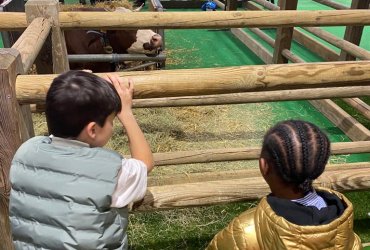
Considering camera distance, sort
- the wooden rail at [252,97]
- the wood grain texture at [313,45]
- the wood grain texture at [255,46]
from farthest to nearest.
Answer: the wood grain texture at [255,46]
the wood grain texture at [313,45]
the wooden rail at [252,97]

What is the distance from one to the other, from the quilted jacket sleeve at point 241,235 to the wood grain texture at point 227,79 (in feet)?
1.41

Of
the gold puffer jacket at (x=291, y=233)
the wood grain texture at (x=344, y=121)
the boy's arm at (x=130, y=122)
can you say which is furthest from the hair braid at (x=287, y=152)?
the wood grain texture at (x=344, y=121)

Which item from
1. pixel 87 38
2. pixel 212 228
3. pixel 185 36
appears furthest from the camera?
pixel 185 36

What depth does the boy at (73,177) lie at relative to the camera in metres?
1.09

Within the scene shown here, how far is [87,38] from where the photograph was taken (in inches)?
158

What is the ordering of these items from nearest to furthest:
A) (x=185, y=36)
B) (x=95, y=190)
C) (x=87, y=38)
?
(x=95, y=190), (x=87, y=38), (x=185, y=36)

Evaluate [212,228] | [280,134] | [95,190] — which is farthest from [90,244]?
[212,228]

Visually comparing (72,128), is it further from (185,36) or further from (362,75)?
(185,36)

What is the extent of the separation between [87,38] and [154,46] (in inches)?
26.9

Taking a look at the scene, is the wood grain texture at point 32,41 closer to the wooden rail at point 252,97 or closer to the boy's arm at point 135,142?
the boy's arm at point 135,142

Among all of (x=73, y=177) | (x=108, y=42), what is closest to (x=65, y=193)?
(x=73, y=177)

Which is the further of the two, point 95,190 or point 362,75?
point 362,75

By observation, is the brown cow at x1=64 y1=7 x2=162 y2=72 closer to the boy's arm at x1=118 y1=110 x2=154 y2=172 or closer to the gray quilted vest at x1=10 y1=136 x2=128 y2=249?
the boy's arm at x1=118 y1=110 x2=154 y2=172

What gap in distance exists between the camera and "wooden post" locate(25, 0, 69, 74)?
231cm
